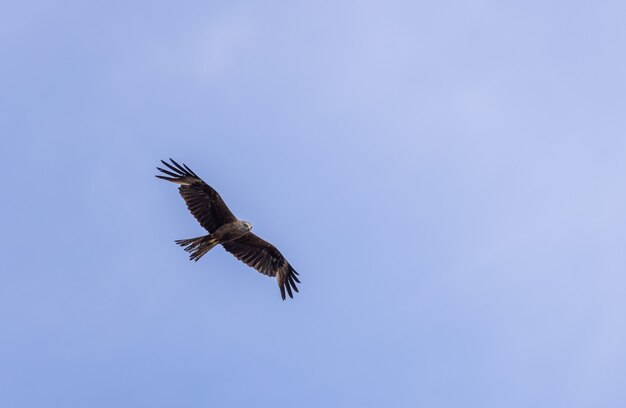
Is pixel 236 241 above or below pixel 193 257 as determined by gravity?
above

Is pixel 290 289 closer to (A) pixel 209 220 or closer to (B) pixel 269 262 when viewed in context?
(B) pixel 269 262

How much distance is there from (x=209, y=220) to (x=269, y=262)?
2389mm

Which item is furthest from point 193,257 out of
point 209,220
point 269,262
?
point 269,262

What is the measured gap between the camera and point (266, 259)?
2380cm

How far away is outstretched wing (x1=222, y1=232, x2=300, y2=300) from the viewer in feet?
76.9

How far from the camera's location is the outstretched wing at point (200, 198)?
22.2 meters

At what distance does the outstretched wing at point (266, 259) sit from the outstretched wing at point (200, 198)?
48.9 inches

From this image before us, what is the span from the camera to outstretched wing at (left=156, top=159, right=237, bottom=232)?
22.2 m

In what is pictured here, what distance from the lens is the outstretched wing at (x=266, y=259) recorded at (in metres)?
23.5

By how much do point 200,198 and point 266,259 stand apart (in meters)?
2.78

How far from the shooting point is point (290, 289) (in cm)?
2389

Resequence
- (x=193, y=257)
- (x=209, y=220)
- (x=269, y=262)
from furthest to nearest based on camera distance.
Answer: (x=269, y=262) → (x=209, y=220) → (x=193, y=257)

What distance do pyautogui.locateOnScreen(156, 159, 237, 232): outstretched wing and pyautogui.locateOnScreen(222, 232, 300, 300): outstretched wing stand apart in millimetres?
1242

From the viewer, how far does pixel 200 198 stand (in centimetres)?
2228
